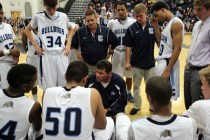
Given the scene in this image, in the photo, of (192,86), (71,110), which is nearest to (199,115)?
(71,110)

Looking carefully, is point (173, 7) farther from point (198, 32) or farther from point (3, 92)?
point (3, 92)

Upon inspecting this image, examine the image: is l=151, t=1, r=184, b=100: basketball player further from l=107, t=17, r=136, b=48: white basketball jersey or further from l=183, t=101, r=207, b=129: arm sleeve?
l=183, t=101, r=207, b=129: arm sleeve

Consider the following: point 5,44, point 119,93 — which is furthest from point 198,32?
point 5,44

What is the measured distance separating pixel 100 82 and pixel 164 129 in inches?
67.0

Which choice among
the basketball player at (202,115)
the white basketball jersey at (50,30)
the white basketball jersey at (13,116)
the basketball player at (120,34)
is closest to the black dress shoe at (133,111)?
the basketball player at (120,34)

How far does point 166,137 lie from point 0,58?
9.93 feet

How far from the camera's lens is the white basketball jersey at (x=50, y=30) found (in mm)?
4184

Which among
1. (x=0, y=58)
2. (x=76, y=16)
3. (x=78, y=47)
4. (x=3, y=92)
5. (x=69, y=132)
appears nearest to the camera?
(x=69, y=132)

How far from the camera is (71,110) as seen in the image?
2271 millimetres

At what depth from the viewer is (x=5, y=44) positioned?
4.16 meters

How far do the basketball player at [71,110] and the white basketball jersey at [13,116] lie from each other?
0.19 metres

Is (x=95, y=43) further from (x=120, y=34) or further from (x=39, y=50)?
(x=39, y=50)

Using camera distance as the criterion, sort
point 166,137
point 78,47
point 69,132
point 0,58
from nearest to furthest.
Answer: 1. point 166,137
2. point 69,132
3. point 0,58
4. point 78,47

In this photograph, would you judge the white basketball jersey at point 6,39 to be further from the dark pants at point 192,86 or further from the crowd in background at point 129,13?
the crowd in background at point 129,13
